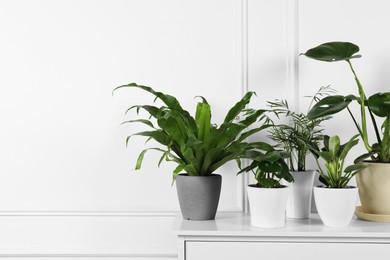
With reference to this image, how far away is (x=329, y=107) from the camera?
141 cm

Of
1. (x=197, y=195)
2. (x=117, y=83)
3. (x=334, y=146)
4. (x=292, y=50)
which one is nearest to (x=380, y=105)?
(x=334, y=146)

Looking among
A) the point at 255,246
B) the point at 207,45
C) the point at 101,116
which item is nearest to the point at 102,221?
the point at 101,116

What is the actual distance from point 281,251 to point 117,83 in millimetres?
821

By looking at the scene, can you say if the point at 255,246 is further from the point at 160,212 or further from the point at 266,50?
the point at 266,50

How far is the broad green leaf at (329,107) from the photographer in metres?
1.38

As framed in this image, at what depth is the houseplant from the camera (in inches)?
53.2

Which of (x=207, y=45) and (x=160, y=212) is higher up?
(x=207, y=45)

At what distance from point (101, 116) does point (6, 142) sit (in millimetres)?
352

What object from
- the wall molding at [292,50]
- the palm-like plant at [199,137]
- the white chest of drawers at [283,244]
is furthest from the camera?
the wall molding at [292,50]

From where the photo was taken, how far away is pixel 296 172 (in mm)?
1503

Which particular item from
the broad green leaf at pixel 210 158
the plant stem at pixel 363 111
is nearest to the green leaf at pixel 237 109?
the broad green leaf at pixel 210 158

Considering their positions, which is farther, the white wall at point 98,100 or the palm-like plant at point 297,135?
the white wall at point 98,100

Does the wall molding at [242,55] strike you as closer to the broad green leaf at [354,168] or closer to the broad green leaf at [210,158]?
the broad green leaf at [210,158]

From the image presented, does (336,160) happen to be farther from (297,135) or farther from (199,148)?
(199,148)
